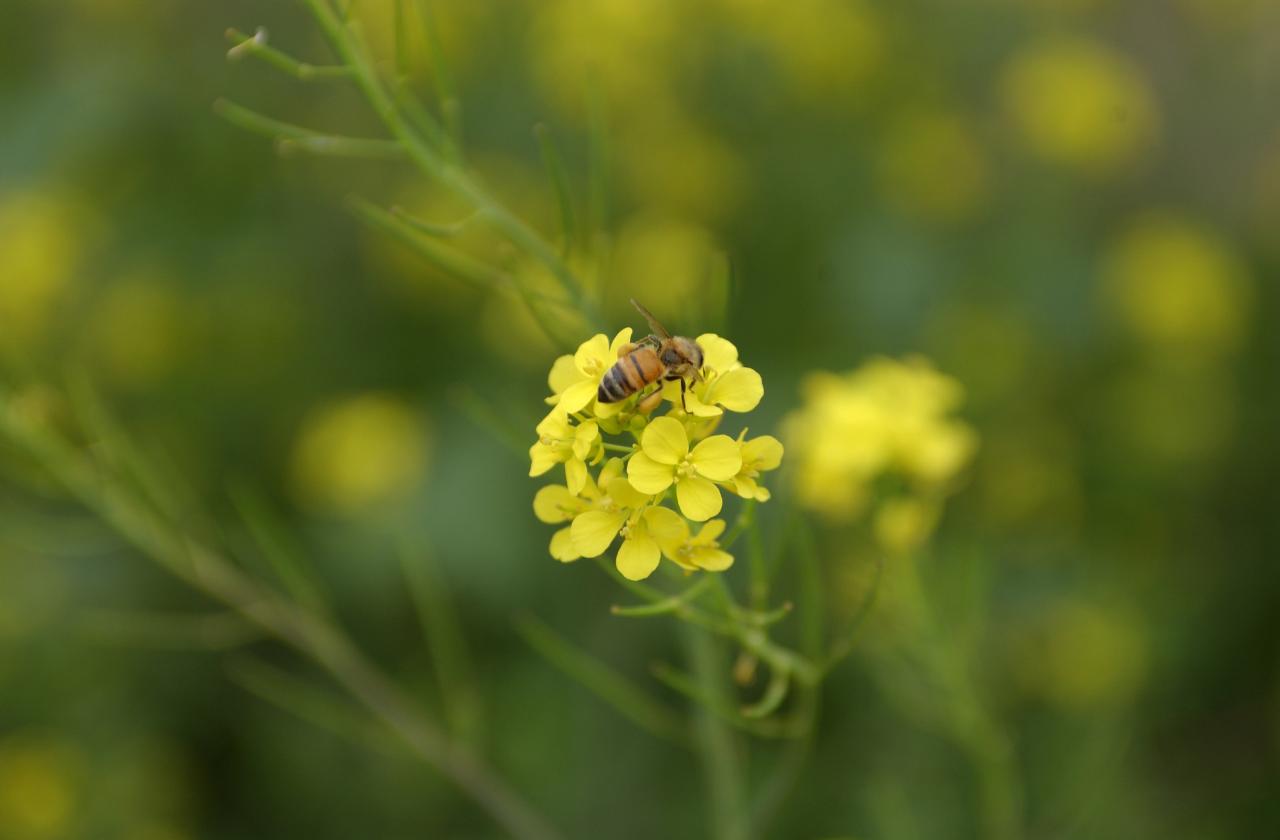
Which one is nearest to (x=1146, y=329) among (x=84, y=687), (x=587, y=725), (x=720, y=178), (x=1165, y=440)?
(x=1165, y=440)

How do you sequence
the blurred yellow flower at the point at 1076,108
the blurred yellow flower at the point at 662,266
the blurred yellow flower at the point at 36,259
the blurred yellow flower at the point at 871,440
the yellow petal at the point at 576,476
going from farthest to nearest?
the blurred yellow flower at the point at 1076,108
the blurred yellow flower at the point at 36,259
the blurred yellow flower at the point at 662,266
the blurred yellow flower at the point at 871,440
the yellow petal at the point at 576,476

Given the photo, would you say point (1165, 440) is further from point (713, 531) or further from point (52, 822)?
point (52, 822)

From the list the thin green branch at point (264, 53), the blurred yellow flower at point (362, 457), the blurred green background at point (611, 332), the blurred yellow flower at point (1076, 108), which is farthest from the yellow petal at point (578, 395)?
the blurred yellow flower at point (1076, 108)

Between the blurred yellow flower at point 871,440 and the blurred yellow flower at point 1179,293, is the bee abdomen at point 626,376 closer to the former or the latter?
the blurred yellow flower at point 871,440

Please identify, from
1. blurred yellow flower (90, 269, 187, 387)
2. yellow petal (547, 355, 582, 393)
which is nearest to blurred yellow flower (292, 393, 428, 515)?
blurred yellow flower (90, 269, 187, 387)

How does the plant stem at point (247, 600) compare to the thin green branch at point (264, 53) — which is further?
the plant stem at point (247, 600)

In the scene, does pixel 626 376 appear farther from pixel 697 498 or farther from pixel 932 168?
pixel 932 168
